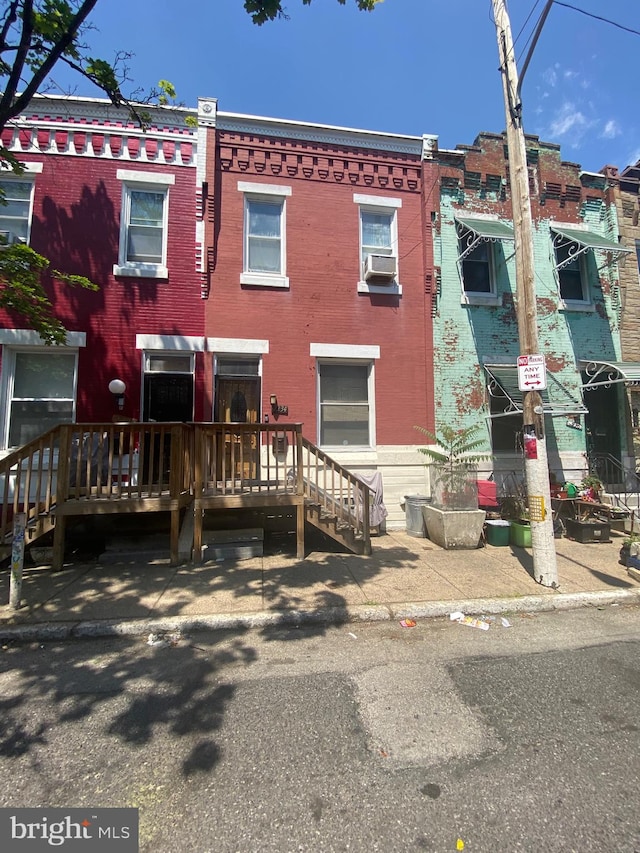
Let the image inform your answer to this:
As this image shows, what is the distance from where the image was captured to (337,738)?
2.78m

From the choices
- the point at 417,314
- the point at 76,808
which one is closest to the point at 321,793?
the point at 76,808

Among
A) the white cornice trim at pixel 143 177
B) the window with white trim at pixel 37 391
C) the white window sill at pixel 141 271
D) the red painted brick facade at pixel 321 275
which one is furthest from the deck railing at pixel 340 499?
the white cornice trim at pixel 143 177

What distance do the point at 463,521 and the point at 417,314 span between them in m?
4.64

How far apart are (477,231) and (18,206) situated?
9339 millimetres

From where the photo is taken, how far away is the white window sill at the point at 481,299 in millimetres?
9641

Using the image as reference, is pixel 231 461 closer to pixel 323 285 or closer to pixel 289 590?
pixel 289 590

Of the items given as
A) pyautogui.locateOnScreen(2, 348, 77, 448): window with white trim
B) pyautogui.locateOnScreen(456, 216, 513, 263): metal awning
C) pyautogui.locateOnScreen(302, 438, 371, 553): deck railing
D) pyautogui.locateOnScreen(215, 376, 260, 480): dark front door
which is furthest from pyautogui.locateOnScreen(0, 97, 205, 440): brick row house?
pyautogui.locateOnScreen(456, 216, 513, 263): metal awning

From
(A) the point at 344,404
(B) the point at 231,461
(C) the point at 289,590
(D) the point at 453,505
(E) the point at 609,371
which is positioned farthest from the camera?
(E) the point at 609,371

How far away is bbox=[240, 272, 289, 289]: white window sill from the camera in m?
8.85

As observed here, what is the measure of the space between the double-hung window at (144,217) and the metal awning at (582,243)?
8785 millimetres

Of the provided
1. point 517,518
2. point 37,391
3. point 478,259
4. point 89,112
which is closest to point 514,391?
point 517,518

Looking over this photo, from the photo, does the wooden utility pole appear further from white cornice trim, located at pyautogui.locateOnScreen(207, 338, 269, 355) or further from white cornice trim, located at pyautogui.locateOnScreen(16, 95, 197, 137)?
white cornice trim, located at pyautogui.locateOnScreen(16, 95, 197, 137)

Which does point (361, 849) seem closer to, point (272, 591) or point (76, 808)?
point (76, 808)

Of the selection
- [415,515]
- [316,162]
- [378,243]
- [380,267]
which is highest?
[316,162]
